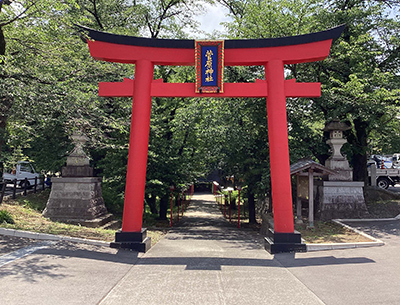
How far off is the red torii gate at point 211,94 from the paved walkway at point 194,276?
4.59 feet

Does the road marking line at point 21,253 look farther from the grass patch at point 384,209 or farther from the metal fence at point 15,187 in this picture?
the grass patch at point 384,209

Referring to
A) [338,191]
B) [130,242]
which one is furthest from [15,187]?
[338,191]

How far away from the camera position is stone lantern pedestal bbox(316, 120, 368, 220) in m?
12.8

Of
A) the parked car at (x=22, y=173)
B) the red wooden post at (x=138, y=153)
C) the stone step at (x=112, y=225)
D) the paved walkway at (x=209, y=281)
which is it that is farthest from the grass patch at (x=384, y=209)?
the parked car at (x=22, y=173)

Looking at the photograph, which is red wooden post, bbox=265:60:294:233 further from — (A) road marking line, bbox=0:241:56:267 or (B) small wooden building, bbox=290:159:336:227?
(A) road marking line, bbox=0:241:56:267

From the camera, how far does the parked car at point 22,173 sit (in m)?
21.0

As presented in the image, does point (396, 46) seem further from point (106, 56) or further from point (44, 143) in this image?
point (44, 143)

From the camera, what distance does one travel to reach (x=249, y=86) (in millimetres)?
8906

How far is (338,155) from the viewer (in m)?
13.4

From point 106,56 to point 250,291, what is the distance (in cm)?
714

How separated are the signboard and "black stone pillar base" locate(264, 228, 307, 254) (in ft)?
14.0

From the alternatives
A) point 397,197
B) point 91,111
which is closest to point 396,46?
point 397,197

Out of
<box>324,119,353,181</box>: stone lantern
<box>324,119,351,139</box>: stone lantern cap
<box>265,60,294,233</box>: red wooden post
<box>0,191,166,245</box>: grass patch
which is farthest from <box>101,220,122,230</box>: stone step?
<box>324,119,351,139</box>: stone lantern cap

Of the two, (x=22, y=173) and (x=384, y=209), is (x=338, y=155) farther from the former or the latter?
(x=22, y=173)
